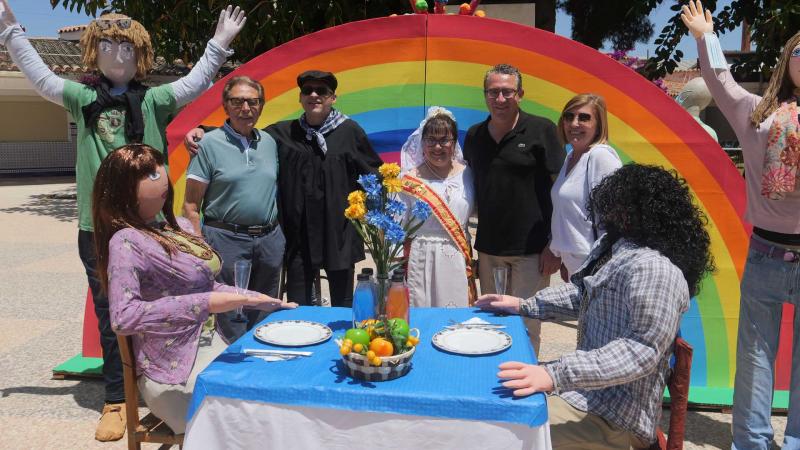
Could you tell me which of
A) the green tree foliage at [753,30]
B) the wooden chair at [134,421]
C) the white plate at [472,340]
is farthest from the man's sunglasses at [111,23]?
the green tree foliage at [753,30]

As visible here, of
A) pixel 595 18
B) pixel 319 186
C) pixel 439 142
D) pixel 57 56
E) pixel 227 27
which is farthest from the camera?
pixel 57 56

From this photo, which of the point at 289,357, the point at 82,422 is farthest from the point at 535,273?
the point at 82,422

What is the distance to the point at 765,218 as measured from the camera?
106 inches

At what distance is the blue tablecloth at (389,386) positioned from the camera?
174cm

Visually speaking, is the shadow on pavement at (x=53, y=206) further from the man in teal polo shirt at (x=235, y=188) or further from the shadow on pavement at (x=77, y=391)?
the man in teal polo shirt at (x=235, y=188)

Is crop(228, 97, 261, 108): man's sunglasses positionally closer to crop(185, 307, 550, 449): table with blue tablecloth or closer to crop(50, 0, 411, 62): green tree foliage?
crop(185, 307, 550, 449): table with blue tablecloth

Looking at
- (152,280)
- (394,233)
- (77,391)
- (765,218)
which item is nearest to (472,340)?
(394,233)

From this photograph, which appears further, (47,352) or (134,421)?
(47,352)

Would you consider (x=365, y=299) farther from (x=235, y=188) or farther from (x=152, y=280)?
(x=235, y=188)

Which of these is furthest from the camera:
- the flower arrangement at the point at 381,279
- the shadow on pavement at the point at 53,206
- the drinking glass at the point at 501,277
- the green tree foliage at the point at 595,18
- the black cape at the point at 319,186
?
the shadow on pavement at the point at 53,206

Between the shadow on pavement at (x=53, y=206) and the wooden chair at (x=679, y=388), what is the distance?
1104 centimetres

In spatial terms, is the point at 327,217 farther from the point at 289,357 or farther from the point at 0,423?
the point at 0,423

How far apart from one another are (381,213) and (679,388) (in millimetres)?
1072

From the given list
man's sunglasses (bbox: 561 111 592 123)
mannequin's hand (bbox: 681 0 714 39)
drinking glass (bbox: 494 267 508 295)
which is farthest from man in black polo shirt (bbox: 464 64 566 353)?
drinking glass (bbox: 494 267 508 295)
